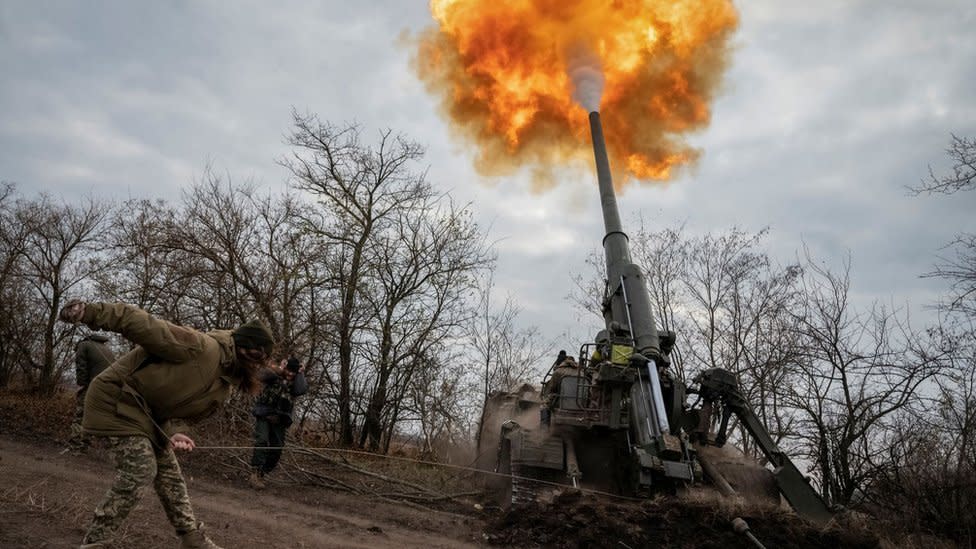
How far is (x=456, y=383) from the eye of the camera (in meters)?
19.3

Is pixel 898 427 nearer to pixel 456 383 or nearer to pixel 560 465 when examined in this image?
pixel 560 465

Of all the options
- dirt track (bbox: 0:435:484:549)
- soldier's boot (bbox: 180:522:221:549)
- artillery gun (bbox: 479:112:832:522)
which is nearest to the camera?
soldier's boot (bbox: 180:522:221:549)

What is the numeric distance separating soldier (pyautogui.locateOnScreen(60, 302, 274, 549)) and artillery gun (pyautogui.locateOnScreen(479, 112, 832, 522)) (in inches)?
225

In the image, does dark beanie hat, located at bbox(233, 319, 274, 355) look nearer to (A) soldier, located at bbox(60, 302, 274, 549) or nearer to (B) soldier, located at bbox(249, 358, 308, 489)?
(A) soldier, located at bbox(60, 302, 274, 549)

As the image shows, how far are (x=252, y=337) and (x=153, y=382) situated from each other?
0.69 meters

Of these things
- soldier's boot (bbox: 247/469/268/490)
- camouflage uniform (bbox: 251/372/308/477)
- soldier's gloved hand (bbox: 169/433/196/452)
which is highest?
camouflage uniform (bbox: 251/372/308/477)

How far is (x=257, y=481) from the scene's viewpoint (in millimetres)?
9055

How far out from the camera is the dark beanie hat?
4598 mm

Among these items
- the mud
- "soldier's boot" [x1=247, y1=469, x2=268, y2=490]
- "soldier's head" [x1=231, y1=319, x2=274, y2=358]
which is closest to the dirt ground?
the mud

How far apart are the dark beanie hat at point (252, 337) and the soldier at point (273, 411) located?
4.69m

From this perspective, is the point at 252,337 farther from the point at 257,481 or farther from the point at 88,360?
the point at 88,360

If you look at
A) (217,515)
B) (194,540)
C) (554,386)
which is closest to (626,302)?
(554,386)

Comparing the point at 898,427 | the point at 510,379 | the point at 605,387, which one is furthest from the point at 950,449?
the point at 510,379

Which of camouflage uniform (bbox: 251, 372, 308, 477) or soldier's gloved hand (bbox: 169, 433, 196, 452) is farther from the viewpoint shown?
camouflage uniform (bbox: 251, 372, 308, 477)
